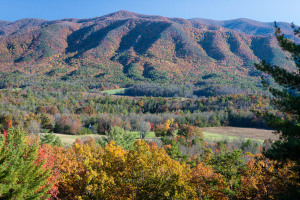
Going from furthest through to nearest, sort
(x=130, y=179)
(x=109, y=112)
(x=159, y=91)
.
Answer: (x=159, y=91), (x=109, y=112), (x=130, y=179)

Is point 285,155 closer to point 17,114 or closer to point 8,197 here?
point 8,197

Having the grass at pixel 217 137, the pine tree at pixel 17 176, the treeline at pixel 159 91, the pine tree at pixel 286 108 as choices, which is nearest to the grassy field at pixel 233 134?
the grass at pixel 217 137

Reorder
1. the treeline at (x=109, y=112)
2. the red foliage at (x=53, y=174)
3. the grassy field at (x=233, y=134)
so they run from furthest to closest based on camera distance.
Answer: the treeline at (x=109, y=112) < the grassy field at (x=233, y=134) < the red foliage at (x=53, y=174)

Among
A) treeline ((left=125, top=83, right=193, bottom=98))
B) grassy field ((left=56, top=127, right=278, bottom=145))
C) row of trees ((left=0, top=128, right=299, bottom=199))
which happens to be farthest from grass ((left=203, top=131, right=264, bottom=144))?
treeline ((left=125, top=83, right=193, bottom=98))

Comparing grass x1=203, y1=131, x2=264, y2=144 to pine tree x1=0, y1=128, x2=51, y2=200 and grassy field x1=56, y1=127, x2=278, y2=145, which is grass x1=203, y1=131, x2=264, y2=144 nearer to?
grassy field x1=56, y1=127, x2=278, y2=145

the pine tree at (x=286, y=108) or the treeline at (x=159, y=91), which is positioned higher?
the pine tree at (x=286, y=108)

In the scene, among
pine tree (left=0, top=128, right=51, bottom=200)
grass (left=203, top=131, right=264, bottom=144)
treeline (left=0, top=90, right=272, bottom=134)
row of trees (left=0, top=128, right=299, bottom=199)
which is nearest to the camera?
pine tree (left=0, top=128, right=51, bottom=200)

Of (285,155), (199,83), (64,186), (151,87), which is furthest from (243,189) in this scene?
(199,83)

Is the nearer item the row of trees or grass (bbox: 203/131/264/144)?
the row of trees

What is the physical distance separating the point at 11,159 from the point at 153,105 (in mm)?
104398

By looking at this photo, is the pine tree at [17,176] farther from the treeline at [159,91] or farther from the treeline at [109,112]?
the treeline at [159,91]

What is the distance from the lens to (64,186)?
15.6 m

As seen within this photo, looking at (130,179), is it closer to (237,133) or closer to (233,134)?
(233,134)

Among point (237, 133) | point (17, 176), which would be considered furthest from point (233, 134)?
point (17, 176)
